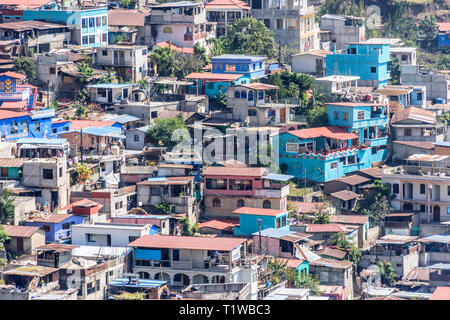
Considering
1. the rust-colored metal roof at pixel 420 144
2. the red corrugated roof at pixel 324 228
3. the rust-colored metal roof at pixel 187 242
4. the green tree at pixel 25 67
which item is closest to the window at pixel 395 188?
the rust-colored metal roof at pixel 420 144

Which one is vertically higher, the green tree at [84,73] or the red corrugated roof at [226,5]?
the red corrugated roof at [226,5]

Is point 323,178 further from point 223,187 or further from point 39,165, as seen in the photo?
point 39,165

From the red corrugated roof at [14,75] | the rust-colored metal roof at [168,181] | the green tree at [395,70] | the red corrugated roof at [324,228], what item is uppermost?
the red corrugated roof at [14,75]

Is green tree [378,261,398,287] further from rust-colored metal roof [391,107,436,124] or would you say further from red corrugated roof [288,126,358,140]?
rust-colored metal roof [391,107,436,124]

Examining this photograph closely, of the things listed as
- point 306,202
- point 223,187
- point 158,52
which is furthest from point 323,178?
point 158,52

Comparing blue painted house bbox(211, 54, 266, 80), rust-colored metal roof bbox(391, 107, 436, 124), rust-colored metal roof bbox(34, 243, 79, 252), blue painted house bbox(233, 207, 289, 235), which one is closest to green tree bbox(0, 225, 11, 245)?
rust-colored metal roof bbox(34, 243, 79, 252)

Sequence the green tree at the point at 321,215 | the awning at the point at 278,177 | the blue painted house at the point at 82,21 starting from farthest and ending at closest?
the blue painted house at the point at 82,21, the awning at the point at 278,177, the green tree at the point at 321,215

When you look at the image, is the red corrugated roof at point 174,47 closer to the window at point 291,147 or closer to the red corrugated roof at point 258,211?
the window at point 291,147
